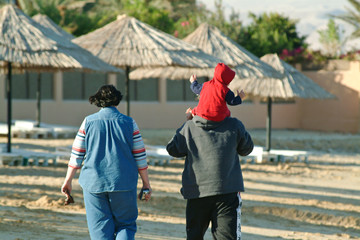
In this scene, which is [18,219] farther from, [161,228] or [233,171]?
[233,171]

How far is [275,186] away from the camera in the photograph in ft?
34.1

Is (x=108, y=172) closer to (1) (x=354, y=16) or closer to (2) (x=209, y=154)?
(2) (x=209, y=154)

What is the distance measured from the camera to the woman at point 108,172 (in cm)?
377

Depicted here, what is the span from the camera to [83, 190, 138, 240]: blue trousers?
3.77 metres

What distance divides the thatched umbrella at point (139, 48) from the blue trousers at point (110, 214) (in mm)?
8095

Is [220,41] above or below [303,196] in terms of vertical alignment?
above

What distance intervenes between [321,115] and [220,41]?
9.04 metres

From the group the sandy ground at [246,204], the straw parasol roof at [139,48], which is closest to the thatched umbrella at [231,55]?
the straw parasol roof at [139,48]

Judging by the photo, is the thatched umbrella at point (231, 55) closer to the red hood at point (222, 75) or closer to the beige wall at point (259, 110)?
the beige wall at point (259, 110)

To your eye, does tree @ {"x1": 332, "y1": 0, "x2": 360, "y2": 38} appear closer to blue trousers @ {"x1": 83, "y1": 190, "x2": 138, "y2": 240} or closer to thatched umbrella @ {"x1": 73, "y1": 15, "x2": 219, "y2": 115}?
thatched umbrella @ {"x1": 73, "y1": 15, "x2": 219, "y2": 115}

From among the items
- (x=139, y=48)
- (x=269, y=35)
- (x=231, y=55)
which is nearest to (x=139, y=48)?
(x=139, y=48)

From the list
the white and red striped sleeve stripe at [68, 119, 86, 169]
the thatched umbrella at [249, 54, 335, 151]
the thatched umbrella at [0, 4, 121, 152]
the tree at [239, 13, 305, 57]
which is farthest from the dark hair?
the tree at [239, 13, 305, 57]

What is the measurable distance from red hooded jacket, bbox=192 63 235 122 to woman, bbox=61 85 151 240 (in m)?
0.46

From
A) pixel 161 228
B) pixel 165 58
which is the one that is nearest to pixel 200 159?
pixel 161 228
